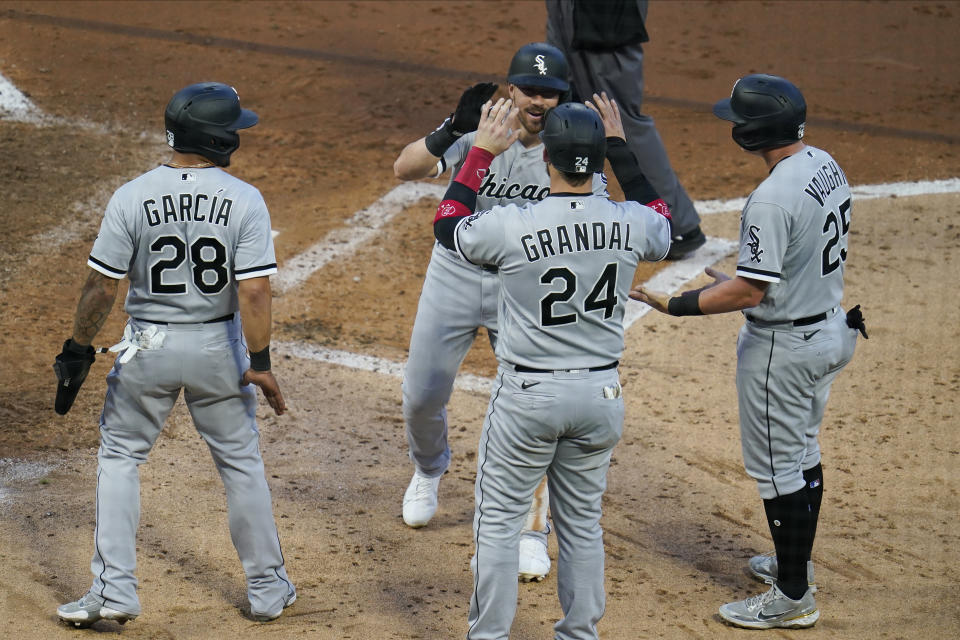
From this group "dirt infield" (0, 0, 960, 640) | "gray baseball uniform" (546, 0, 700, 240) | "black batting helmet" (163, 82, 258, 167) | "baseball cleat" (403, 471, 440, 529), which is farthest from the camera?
"gray baseball uniform" (546, 0, 700, 240)

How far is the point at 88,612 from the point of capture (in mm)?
4082

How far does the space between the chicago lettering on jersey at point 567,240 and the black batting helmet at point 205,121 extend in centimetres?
113

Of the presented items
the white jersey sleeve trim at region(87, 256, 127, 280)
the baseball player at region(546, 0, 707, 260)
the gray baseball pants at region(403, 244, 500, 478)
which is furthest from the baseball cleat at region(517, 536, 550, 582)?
the baseball player at region(546, 0, 707, 260)

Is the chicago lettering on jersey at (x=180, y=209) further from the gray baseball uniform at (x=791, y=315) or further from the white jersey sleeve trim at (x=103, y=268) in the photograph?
the gray baseball uniform at (x=791, y=315)

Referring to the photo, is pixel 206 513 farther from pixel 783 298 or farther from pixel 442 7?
pixel 442 7

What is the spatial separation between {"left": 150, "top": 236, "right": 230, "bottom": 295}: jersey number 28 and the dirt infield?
121cm

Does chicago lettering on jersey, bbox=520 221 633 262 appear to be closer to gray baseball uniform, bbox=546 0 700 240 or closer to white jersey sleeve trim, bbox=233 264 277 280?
white jersey sleeve trim, bbox=233 264 277 280

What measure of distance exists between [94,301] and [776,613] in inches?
105

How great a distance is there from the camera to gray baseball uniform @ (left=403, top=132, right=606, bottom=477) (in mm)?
4578

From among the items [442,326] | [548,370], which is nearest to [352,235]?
[442,326]

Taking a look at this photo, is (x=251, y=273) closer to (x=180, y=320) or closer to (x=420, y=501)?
(x=180, y=320)

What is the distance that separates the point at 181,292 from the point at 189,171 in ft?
1.33

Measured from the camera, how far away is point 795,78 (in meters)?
10.7

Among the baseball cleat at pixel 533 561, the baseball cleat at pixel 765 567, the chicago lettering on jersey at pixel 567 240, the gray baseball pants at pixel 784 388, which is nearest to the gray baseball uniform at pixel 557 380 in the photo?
the chicago lettering on jersey at pixel 567 240
